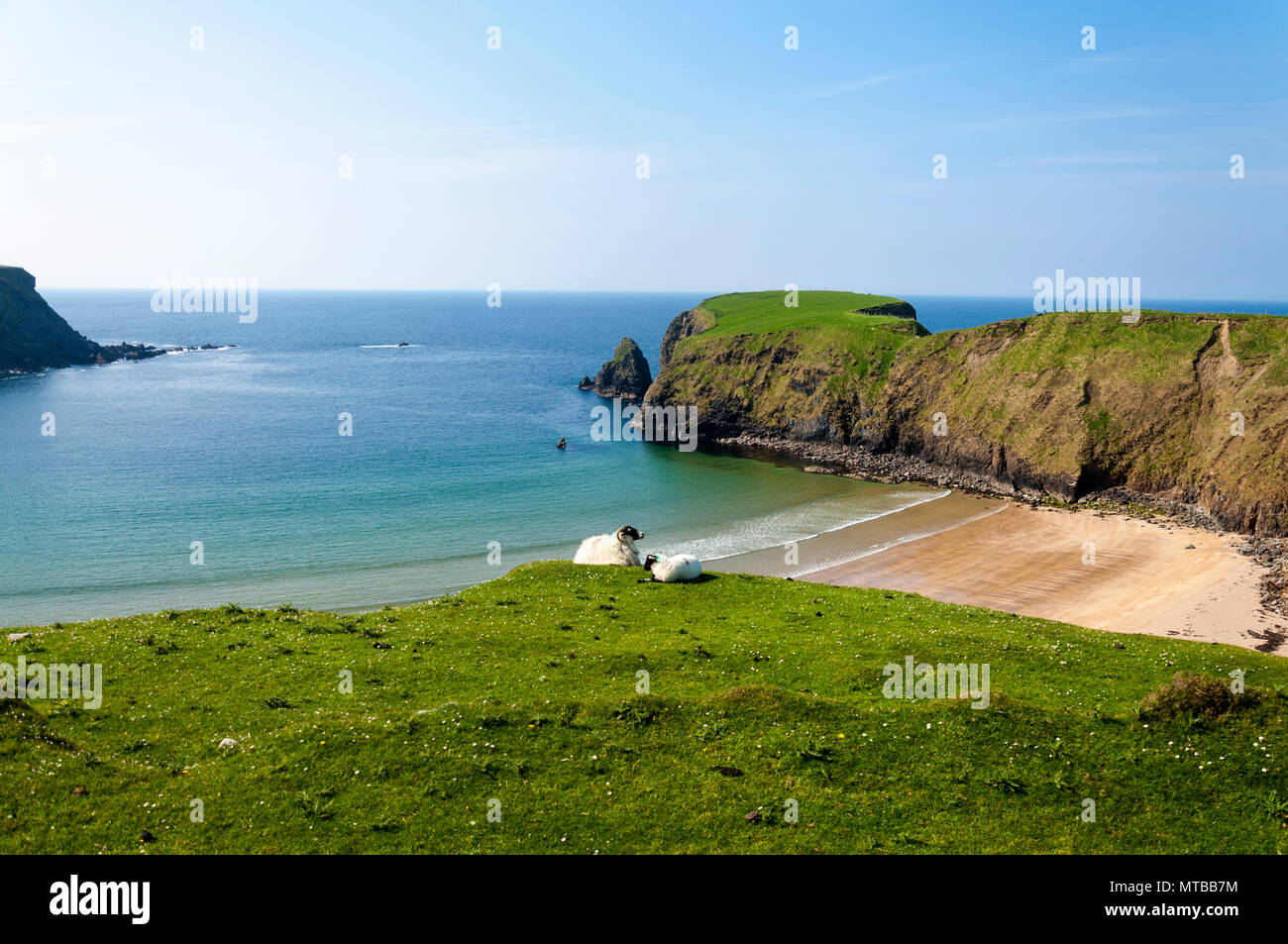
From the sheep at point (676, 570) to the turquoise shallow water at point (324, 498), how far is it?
22.1 m

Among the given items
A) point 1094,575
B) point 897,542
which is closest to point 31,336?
point 897,542

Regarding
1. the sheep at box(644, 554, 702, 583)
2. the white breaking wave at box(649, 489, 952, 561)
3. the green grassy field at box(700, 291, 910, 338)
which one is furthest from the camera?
the green grassy field at box(700, 291, 910, 338)

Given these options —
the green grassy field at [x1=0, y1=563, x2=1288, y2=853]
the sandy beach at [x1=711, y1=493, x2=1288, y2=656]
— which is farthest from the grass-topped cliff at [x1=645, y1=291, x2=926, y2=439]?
the green grassy field at [x1=0, y1=563, x2=1288, y2=853]

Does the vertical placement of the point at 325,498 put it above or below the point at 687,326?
below

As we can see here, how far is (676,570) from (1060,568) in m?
37.5

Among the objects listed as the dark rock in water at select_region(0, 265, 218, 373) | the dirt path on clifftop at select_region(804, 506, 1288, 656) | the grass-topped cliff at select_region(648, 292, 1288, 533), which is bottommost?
the dirt path on clifftop at select_region(804, 506, 1288, 656)

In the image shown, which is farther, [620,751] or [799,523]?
[799,523]

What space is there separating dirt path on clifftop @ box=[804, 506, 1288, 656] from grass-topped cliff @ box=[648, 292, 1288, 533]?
863 centimetres

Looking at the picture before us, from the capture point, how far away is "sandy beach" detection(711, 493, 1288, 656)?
45.8 m

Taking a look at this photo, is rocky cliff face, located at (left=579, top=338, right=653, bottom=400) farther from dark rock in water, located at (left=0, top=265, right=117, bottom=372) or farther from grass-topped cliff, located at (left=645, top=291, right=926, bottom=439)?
dark rock in water, located at (left=0, top=265, right=117, bottom=372)

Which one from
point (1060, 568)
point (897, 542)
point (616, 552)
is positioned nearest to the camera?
point (616, 552)

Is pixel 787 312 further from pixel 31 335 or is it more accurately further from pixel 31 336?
pixel 31 335

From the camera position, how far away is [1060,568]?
5678cm
